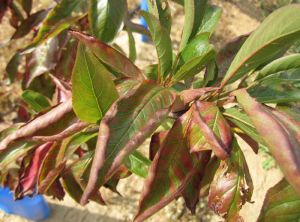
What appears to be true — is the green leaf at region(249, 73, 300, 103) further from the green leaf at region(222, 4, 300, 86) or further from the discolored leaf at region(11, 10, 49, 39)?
the discolored leaf at region(11, 10, 49, 39)

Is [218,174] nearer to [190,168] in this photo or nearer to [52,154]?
[190,168]

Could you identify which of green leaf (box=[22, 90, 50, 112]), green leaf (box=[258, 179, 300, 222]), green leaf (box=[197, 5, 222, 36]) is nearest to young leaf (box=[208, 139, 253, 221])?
green leaf (box=[258, 179, 300, 222])

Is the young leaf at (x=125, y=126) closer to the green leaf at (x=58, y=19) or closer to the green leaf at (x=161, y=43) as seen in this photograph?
the green leaf at (x=161, y=43)

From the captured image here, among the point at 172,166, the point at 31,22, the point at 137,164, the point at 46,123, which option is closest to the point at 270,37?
the point at 172,166

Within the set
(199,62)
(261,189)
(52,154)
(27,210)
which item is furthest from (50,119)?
(261,189)

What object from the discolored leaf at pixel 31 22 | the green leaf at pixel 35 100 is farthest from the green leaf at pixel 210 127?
the discolored leaf at pixel 31 22

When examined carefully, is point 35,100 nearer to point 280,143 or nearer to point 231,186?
point 231,186
